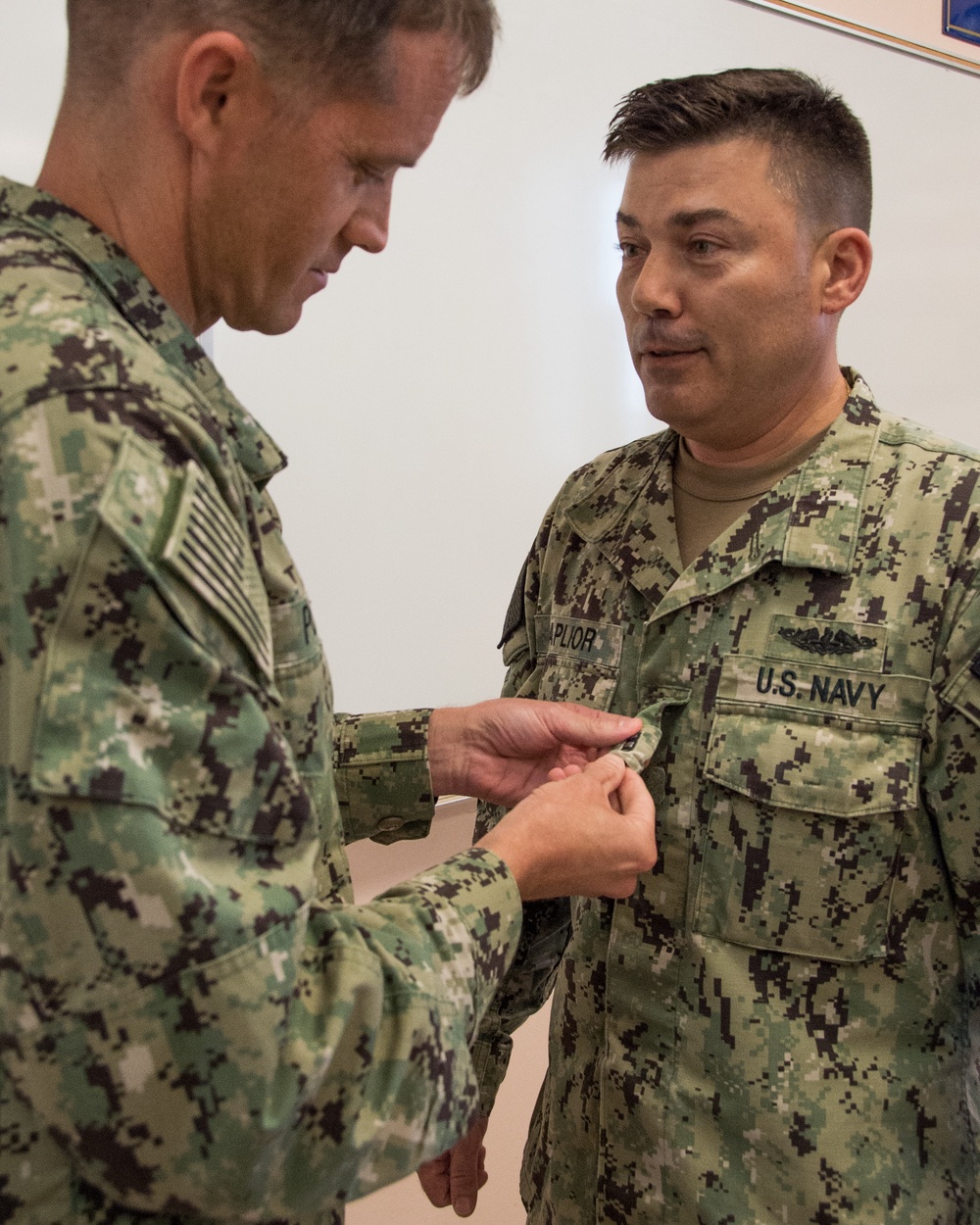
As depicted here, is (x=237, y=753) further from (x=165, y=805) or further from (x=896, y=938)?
(x=896, y=938)

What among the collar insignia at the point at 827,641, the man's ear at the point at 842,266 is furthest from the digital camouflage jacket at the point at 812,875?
the man's ear at the point at 842,266

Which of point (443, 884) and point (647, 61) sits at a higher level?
point (647, 61)

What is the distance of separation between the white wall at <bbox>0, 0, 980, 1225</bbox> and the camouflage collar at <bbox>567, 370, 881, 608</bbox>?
0.69m

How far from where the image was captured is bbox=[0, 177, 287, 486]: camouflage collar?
770 mm

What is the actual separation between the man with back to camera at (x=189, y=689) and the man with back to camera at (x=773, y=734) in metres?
0.50

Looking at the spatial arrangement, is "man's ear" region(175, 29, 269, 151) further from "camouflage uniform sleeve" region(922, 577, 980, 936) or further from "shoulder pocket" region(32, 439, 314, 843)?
"camouflage uniform sleeve" region(922, 577, 980, 936)

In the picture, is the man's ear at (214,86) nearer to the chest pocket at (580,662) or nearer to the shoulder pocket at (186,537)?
the shoulder pocket at (186,537)

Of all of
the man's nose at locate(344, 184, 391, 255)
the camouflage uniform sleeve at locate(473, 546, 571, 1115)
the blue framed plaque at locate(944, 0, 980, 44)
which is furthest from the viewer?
the blue framed plaque at locate(944, 0, 980, 44)

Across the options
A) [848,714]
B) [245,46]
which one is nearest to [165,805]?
[245,46]

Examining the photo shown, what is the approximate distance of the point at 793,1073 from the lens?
1.23 meters

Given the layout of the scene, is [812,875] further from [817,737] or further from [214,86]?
[214,86]

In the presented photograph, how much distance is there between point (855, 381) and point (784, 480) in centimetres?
20

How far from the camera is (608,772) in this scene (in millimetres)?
1104

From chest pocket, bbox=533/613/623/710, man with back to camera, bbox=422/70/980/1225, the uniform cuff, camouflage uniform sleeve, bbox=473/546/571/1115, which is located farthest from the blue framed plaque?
the uniform cuff
